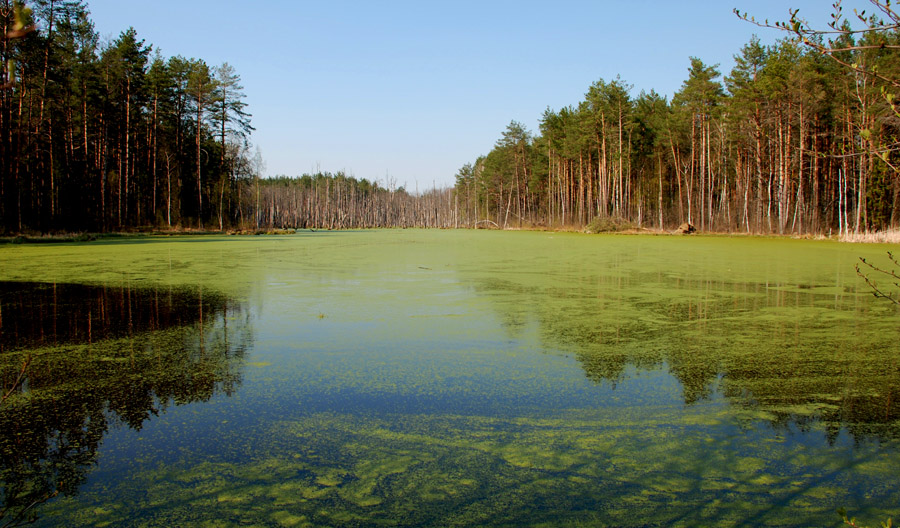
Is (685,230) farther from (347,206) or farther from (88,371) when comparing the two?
(347,206)

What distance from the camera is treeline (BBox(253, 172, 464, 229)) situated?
63.3m

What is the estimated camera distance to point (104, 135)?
25.2 metres

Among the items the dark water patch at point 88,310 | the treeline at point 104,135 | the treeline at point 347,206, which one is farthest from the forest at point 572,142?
the treeline at point 347,206

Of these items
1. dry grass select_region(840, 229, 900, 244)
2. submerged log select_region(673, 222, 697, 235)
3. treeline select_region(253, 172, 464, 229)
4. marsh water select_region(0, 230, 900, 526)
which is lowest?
marsh water select_region(0, 230, 900, 526)

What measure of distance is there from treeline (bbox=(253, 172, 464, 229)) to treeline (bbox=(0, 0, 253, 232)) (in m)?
23.0

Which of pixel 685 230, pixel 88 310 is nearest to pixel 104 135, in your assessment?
pixel 88 310

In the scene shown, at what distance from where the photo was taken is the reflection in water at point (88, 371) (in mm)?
A: 2018

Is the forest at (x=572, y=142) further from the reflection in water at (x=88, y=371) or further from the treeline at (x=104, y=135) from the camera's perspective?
the reflection in water at (x=88, y=371)

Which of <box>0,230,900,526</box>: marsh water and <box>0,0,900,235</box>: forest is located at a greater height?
<box>0,0,900,235</box>: forest

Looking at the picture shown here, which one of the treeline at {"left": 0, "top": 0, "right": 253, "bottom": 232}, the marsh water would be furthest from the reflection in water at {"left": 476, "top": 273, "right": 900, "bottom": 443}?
the treeline at {"left": 0, "top": 0, "right": 253, "bottom": 232}

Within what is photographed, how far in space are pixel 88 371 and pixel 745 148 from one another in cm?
3309

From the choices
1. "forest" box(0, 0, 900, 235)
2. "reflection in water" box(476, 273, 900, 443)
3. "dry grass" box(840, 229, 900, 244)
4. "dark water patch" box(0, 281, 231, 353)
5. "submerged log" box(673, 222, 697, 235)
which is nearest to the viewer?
"reflection in water" box(476, 273, 900, 443)

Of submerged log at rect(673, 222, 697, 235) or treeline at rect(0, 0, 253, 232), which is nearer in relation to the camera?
treeline at rect(0, 0, 253, 232)

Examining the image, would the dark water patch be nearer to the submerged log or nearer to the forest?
the forest
